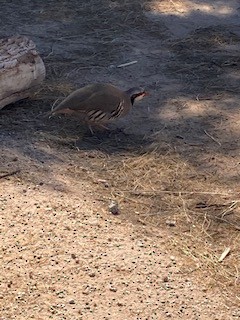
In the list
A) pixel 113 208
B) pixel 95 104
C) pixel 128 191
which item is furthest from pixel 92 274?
pixel 95 104

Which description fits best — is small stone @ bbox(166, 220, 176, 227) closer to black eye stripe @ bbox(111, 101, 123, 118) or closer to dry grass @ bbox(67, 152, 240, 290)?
dry grass @ bbox(67, 152, 240, 290)

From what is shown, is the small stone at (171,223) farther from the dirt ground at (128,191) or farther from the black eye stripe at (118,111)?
the black eye stripe at (118,111)

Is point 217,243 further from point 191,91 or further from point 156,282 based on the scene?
point 191,91

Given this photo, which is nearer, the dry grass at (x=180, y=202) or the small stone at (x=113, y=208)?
the dry grass at (x=180, y=202)

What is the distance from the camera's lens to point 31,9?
8.88 metres

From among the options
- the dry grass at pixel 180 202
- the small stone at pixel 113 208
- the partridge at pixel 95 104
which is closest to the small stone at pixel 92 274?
the dry grass at pixel 180 202

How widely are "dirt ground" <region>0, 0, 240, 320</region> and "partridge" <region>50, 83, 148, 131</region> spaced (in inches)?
6.8

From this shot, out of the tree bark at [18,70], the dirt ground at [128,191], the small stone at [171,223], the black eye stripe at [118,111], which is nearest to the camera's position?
the dirt ground at [128,191]

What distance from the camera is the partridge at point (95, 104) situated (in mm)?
5207

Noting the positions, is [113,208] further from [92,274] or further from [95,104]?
[95,104]

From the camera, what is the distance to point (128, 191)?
454 cm

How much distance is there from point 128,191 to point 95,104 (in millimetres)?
959

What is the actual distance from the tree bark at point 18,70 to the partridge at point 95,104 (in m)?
0.47

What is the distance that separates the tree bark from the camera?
5438mm
